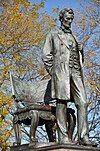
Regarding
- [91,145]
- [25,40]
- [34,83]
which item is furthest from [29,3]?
[91,145]

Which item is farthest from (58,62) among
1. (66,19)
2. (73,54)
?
(66,19)

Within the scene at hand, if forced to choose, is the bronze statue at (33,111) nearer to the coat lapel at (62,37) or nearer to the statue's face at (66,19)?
the coat lapel at (62,37)

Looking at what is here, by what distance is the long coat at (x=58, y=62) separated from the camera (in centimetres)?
848

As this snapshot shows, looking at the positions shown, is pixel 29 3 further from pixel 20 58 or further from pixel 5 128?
pixel 5 128

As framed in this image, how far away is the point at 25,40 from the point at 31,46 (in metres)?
0.47

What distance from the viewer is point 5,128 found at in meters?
18.3

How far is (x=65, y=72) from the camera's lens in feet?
28.1

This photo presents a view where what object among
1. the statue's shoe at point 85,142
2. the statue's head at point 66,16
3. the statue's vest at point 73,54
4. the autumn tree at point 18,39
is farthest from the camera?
the autumn tree at point 18,39

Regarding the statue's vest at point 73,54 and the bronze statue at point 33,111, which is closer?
the bronze statue at point 33,111

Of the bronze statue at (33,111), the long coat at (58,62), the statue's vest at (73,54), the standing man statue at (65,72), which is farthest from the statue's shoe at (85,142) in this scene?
the statue's vest at (73,54)

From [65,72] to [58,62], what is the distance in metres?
0.25

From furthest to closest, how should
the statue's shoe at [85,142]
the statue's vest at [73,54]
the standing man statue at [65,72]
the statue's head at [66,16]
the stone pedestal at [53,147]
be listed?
1. the statue's head at [66,16]
2. the statue's vest at [73,54]
3. the standing man statue at [65,72]
4. the statue's shoe at [85,142]
5. the stone pedestal at [53,147]

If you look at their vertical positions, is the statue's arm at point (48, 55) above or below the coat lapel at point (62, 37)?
below

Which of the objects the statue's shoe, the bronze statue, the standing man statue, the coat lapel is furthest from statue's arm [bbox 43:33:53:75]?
the statue's shoe
